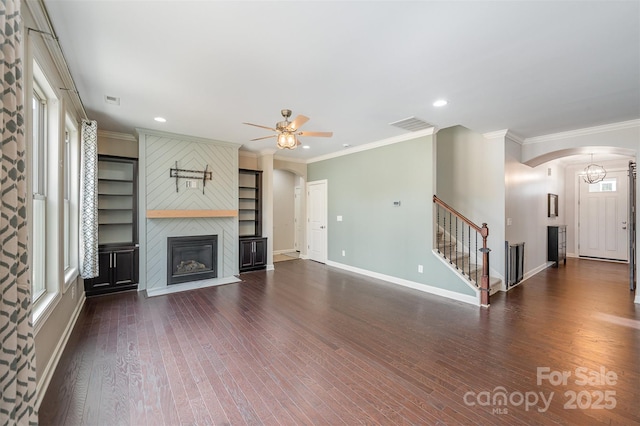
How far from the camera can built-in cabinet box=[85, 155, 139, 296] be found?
4.61 meters

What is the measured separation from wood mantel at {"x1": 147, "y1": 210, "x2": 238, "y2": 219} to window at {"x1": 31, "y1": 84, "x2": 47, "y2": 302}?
2149mm

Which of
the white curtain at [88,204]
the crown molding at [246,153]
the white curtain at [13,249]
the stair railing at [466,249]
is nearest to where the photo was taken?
the white curtain at [13,249]

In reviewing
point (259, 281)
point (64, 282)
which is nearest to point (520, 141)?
point (259, 281)

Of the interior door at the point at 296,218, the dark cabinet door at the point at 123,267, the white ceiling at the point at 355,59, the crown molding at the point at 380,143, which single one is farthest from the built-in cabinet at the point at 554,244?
the dark cabinet door at the point at 123,267

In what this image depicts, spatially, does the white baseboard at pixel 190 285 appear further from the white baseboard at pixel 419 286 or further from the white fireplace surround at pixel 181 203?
the white baseboard at pixel 419 286

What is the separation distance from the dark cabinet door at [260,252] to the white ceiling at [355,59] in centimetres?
305

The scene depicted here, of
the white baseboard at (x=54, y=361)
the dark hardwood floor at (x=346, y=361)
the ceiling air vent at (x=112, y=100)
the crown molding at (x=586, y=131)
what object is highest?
the ceiling air vent at (x=112, y=100)

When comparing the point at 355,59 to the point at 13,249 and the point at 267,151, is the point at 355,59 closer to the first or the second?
the point at 13,249

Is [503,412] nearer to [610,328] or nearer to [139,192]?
[610,328]

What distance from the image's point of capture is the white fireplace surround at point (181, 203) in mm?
4871

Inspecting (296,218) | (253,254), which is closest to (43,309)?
(253,254)

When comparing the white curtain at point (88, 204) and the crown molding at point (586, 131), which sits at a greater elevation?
the crown molding at point (586, 131)

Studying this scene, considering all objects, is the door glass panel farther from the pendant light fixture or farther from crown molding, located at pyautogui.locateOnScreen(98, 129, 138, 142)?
crown molding, located at pyautogui.locateOnScreen(98, 129, 138, 142)

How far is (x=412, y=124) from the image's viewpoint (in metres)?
4.41
